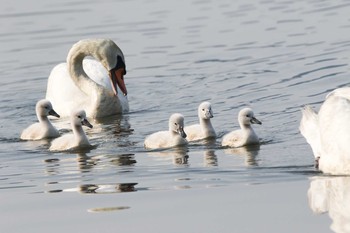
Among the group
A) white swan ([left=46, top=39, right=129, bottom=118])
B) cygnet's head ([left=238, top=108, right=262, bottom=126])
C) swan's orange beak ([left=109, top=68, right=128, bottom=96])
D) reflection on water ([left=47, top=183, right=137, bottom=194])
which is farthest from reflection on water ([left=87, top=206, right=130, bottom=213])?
swan's orange beak ([left=109, top=68, right=128, bottom=96])

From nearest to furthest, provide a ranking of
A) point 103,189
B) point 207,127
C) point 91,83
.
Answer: point 103,189 → point 207,127 → point 91,83

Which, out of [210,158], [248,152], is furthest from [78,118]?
[248,152]

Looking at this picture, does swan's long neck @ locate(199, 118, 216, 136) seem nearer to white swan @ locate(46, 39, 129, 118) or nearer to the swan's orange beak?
white swan @ locate(46, 39, 129, 118)

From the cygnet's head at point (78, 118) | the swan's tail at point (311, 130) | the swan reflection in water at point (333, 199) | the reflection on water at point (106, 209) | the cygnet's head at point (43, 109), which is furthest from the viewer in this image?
the cygnet's head at point (43, 109)

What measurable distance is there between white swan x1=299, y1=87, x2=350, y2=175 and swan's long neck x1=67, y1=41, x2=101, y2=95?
6.62 m

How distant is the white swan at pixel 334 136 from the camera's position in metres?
12.6

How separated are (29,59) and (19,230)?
12579mm

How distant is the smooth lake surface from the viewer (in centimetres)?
1118

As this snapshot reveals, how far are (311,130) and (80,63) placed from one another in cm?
704

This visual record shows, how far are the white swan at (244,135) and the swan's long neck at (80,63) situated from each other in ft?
15.1

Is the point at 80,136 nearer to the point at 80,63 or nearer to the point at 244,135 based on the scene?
the point at 244,135

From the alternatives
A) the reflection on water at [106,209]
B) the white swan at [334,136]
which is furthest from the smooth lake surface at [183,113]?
the white swan at [334,136]

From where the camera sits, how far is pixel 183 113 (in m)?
18.1

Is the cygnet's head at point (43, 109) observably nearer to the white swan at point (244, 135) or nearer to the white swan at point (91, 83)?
the white swan at point (91, 83)
